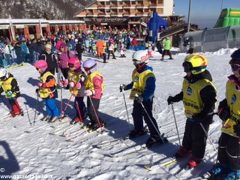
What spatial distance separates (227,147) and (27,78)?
12145mm

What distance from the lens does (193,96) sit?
3969mm

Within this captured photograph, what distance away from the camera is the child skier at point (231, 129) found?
3.29 m

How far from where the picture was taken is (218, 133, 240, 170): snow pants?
349 centimetres

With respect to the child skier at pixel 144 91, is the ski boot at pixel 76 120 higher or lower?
lower

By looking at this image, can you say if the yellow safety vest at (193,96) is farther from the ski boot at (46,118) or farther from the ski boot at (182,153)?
the ski boot at (46,118)

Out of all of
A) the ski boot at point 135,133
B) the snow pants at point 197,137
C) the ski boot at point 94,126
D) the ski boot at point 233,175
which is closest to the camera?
the ski boot at point 233,175

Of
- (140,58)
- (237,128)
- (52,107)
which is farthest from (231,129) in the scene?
(52,107)

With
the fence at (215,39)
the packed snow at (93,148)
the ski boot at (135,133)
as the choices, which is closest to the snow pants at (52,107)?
the packed snow at (93,148)

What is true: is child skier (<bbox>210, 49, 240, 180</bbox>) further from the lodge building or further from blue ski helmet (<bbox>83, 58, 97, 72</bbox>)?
the lodge building

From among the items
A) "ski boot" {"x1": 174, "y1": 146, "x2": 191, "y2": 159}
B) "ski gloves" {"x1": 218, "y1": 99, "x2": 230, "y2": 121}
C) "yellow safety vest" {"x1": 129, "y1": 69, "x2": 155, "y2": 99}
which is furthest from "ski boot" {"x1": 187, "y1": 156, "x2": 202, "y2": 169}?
"yellow safety vest" {"x1": 129, "y1": 69, "x2": 155, "y2": 99}

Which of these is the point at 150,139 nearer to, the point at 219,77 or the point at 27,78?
the point at 219,77

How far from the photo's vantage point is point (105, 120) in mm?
7078

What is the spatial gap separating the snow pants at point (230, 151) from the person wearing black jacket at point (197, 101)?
374 mm

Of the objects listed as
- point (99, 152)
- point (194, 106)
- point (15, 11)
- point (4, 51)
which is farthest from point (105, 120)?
point (15, 11)
